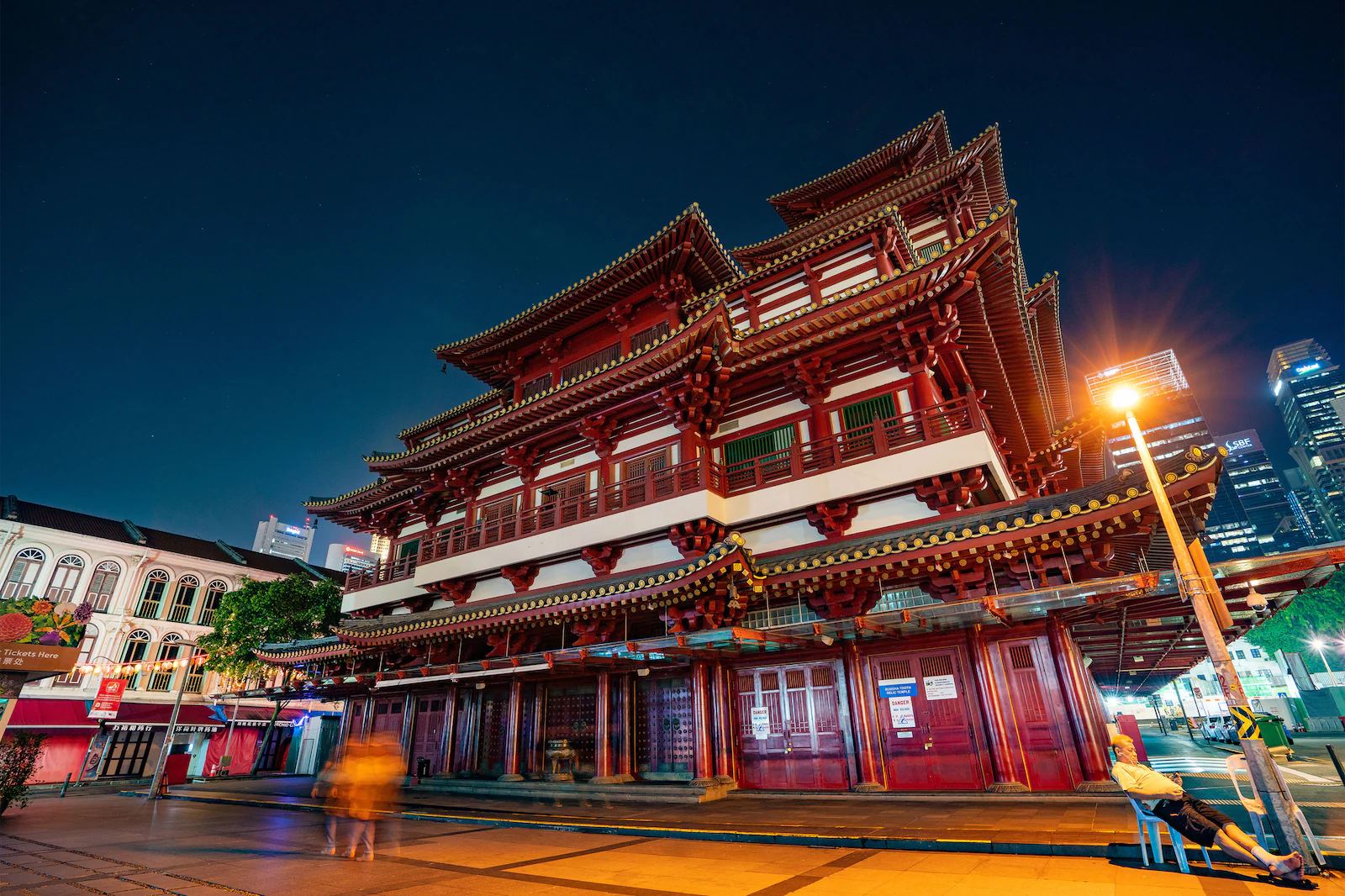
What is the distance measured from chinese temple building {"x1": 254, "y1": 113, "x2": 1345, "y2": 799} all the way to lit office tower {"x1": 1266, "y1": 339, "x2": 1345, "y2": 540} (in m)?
172

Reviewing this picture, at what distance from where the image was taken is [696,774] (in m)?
14.5

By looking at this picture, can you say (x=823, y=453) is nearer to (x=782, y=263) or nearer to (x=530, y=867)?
(x=782, y=263)

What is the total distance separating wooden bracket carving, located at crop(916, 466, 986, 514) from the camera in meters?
13.2

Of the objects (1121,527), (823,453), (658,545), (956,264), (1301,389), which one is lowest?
(1121,527)

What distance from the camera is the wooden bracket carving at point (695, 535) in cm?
1528

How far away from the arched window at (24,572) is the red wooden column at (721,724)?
131 ft

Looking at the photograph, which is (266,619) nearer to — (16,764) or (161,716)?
(161,716)

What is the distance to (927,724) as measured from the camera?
1275 cm

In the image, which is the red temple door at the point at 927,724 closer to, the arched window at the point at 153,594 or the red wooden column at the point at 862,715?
the red wooden column at the point at 862,715

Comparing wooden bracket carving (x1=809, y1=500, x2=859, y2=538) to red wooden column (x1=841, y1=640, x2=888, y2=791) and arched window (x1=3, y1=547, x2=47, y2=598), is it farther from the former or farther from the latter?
arched window (x1=3, y1=547, x2=47, y2=598)

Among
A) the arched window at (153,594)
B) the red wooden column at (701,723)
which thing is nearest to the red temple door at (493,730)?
the red wooden column at (701,723)

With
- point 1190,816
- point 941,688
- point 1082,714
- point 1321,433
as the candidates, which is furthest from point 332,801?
point 1321,433

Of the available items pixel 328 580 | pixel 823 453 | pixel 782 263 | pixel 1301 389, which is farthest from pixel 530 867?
pixel 1301 389

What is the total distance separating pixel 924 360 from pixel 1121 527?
5.47 meters
